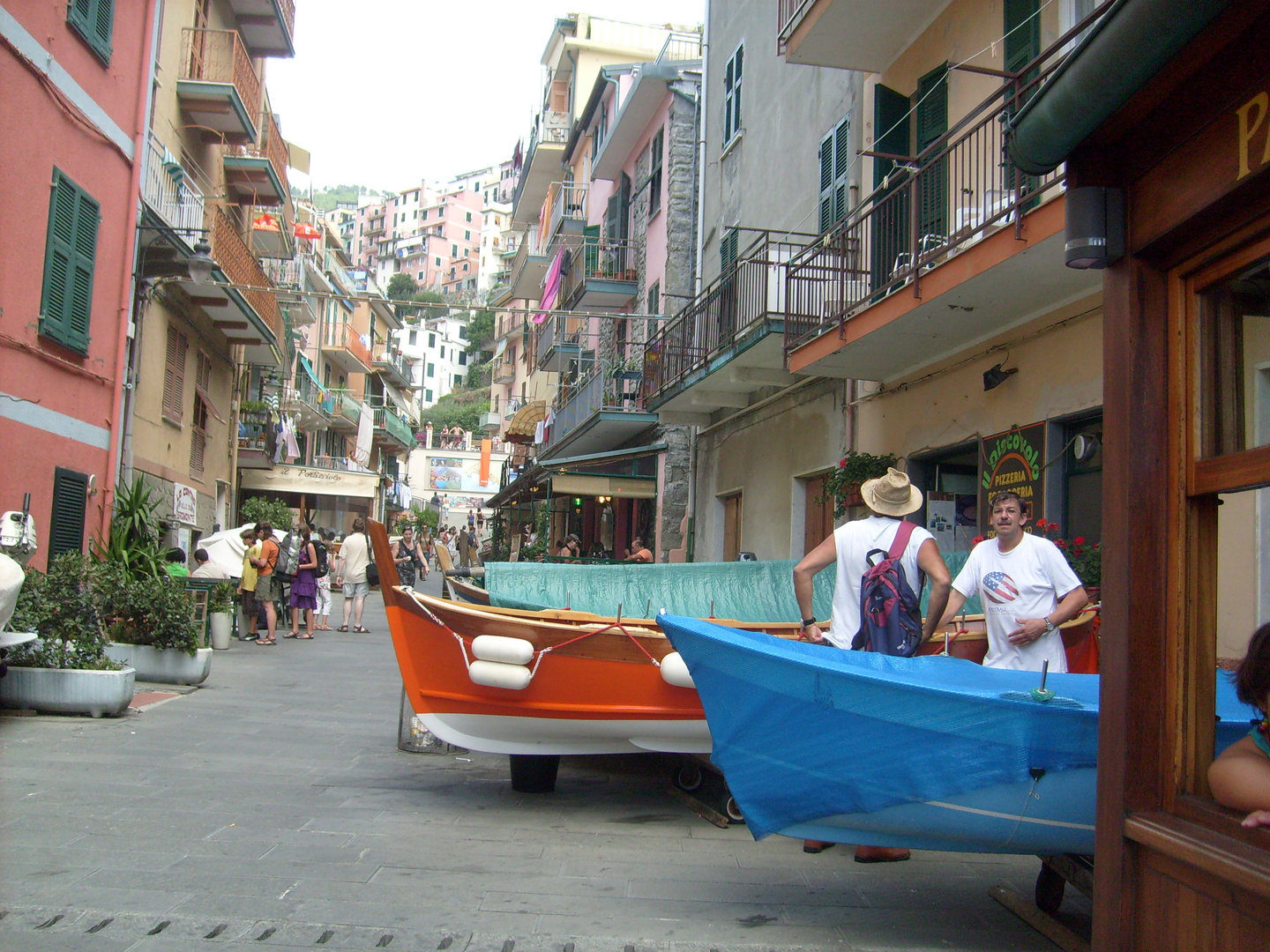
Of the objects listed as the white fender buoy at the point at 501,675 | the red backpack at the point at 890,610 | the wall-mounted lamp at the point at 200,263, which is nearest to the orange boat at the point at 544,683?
the white fender buoy at the point at 501,675

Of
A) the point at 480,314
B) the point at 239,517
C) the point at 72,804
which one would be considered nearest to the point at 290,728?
the point at 72,804

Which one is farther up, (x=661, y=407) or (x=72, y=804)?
(x=661, y=407)

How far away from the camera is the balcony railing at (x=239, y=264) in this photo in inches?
774

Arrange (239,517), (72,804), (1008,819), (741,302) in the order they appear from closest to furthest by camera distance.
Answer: (1008,819) < (72,804) < (741,302) < (239,517)

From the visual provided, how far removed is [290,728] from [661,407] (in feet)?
37.9

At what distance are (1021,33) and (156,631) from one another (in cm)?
978

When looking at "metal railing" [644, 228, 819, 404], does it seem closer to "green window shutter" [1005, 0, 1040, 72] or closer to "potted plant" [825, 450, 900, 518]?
"potted plant" [825, 450, 900, 518]

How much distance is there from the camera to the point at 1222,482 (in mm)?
2961

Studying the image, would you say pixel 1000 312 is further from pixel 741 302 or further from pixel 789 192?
pixel 789 192

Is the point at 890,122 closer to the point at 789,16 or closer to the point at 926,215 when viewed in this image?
the point at 926,215

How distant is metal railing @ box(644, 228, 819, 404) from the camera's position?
14031mm

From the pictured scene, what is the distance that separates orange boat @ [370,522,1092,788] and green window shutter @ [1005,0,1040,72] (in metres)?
6.88

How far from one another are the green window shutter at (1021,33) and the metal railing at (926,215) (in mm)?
375

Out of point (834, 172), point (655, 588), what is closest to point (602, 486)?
point (834, 172)
